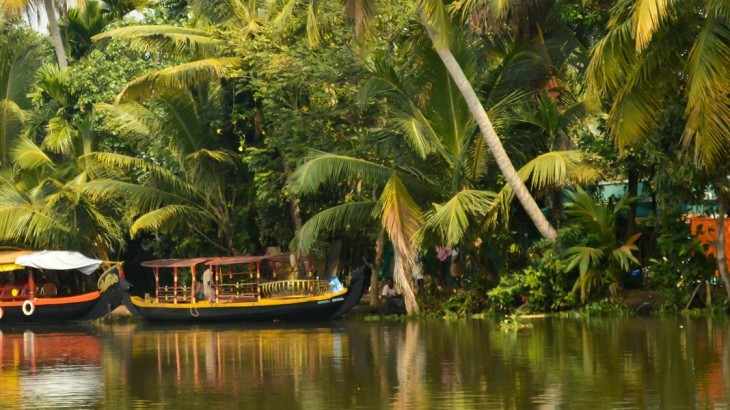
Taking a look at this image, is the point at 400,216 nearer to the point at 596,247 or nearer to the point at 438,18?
the point at 596,247

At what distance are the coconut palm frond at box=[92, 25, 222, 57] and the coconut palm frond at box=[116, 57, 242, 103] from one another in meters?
0.64

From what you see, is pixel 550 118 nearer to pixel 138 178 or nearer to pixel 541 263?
pixel 541 263

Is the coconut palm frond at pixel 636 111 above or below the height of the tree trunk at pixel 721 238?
above

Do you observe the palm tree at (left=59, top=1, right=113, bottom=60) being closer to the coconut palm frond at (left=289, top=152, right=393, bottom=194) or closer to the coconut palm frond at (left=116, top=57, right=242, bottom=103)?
the coconut palm frond at (left=116, top=57, right=242, bottom=103)

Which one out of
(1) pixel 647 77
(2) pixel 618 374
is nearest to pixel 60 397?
(2) pixel 618 374

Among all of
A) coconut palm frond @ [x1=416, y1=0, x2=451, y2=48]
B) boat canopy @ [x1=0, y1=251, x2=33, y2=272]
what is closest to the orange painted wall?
coconut palm frond @ [x1=416, y1=0, x2=451, y2=48]

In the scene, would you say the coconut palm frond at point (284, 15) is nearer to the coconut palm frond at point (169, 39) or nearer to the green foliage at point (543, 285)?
the coconut palm frond at point (169, 39)

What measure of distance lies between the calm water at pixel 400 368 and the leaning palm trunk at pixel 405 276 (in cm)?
83

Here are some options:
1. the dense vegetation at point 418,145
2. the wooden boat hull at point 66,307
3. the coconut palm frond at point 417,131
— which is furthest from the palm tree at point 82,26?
the coconut palm frond at point 417,131

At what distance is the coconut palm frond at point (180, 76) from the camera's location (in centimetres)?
2483

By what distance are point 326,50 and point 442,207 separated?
4565mm

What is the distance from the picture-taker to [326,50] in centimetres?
2359

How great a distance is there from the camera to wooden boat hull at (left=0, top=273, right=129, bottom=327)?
1067 inches

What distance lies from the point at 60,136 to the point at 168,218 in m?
4.67
